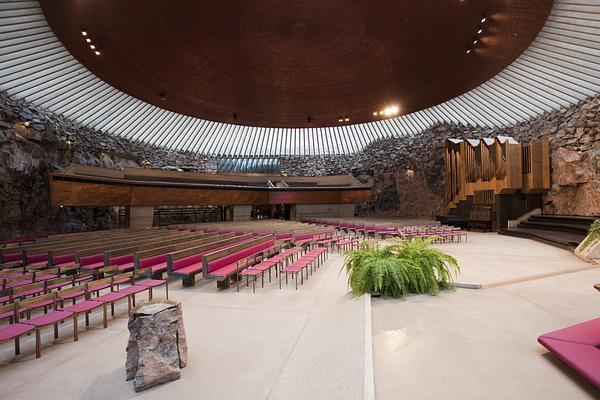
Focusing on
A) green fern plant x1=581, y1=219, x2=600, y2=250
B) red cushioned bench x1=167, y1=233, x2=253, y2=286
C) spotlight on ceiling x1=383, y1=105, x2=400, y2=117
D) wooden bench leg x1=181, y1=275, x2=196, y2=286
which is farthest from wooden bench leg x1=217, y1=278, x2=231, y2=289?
spotlight on ceiling x1=383, y1=105, x2=400, y2=117

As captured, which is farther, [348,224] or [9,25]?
[348,224]

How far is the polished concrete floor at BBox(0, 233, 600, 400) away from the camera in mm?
2566

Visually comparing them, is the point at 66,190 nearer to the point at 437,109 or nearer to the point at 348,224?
the point at 348,224

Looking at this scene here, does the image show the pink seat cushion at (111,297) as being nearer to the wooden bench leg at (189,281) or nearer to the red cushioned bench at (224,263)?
the red cushioned bench at (224,263)

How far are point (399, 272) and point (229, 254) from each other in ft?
14.4

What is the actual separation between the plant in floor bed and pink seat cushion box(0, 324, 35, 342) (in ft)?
13.7

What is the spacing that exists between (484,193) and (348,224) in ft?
28.3

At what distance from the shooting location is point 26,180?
17.4 metres

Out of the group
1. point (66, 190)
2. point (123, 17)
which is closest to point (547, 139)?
point (123, 17)

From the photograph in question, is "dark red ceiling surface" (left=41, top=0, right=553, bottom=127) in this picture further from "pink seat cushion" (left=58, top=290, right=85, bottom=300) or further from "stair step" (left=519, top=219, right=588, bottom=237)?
"pink seat cushion" (left=58, top=290, right=85, bottom=300)

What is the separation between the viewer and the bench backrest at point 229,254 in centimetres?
643

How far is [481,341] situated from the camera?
Answer: 3338mm

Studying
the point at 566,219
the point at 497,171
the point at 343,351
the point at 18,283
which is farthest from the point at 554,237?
the point at 18,283

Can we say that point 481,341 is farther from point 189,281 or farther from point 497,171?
point 497,171
